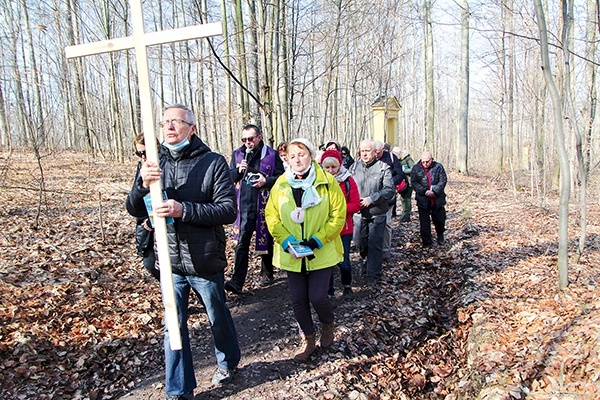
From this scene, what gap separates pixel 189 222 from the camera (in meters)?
2.87

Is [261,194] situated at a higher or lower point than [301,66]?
lower

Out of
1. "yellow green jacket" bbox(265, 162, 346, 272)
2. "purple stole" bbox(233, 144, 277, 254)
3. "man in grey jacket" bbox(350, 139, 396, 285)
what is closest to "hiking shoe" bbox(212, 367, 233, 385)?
"yellow green jacket" bbox(265, 162, 346, 272)

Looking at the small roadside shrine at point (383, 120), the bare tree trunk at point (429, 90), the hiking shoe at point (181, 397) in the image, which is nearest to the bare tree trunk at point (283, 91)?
the hiking shoe at point (181, 397)

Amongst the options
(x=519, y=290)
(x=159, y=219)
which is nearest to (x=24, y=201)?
(x=159, y=219)

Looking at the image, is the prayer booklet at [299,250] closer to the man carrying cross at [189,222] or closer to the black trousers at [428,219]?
the man carrying cross at [189,222]

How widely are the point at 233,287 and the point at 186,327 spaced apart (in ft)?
7.19

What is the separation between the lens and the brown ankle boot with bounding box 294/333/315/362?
3.81 meters

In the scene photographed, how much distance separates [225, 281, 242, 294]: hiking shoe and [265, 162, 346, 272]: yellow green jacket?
1.72 meters

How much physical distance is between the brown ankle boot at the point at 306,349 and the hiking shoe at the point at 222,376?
0.70 meters

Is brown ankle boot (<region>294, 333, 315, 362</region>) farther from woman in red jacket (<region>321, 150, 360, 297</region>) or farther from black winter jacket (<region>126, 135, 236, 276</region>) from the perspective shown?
woman in red jacket (<region>321, 150, 360, 297</region>)

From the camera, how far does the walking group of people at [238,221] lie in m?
2.96

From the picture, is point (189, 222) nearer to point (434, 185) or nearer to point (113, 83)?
point (434, 185)

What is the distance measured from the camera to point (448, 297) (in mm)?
5730

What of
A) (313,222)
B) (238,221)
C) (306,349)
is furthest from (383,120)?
(306,349)
